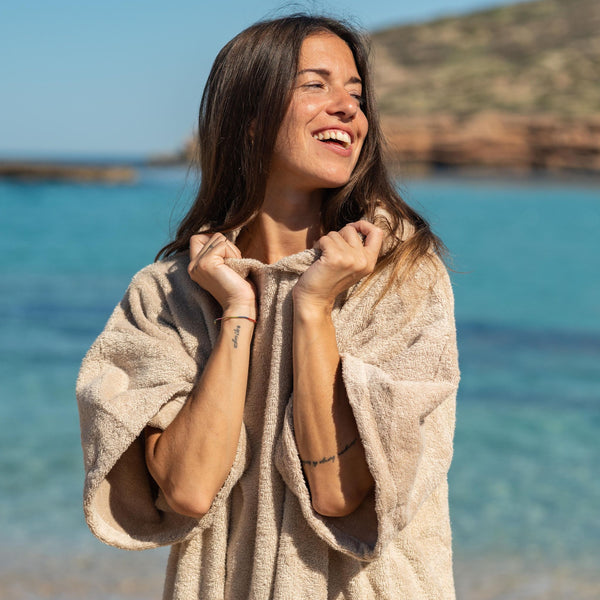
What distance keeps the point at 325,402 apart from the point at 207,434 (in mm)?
245

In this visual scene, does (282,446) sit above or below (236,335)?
below

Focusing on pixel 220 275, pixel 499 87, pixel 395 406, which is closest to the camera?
pixel 395 406

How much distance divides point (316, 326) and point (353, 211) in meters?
0.38

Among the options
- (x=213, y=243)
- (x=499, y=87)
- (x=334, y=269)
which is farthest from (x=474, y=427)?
(x=499, y=87)

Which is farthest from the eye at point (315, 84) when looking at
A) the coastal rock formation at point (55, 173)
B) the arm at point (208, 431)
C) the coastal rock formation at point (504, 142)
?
the coastal rock formation at point (55, 173)

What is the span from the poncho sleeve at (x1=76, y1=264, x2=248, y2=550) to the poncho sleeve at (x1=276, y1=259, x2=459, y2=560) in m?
0.26

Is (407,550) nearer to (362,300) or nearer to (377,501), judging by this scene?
(377,501)

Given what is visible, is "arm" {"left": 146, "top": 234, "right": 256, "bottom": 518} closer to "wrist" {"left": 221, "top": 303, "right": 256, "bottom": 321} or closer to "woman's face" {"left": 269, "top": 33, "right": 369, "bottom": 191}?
"wrist" {"left": 221, "top": 303, "right": 256, "bottom": 321}

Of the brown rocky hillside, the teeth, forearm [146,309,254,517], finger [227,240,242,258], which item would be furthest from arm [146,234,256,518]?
the brown rocky hillside

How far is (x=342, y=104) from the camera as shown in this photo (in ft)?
6.20

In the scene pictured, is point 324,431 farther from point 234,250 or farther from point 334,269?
point 234,250

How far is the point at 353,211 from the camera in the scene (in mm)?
1977

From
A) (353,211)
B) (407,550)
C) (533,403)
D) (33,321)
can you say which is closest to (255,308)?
(353,211)

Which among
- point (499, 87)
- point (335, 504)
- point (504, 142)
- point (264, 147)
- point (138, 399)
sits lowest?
point (504, 142)
